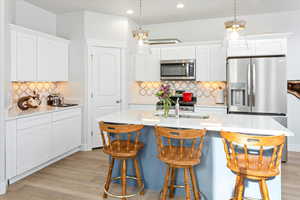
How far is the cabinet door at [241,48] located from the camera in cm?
422

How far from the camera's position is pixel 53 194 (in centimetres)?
275

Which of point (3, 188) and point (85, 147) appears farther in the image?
point (85, 147)

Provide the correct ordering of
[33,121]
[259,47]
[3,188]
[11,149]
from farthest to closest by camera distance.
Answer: [259,47] → [33,121] → [11,149] → [3,188]

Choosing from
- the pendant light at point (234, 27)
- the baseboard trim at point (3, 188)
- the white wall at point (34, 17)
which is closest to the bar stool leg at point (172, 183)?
the pendant light at point (234, 27)

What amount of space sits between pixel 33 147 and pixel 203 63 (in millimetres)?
3538

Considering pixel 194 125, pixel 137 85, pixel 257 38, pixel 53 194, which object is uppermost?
pixel 257 38

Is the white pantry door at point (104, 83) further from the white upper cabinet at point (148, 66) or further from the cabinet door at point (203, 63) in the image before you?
the cabinet door at point (203, 63)

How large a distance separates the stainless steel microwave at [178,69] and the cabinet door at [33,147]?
8.57 feet

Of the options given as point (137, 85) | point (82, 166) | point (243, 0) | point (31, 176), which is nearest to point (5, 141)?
point (31, 176)

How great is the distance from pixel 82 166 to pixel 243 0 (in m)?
3.95

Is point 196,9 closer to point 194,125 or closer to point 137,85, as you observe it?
point 137,85

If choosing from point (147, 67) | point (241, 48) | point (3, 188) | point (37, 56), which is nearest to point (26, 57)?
point (37, 56)

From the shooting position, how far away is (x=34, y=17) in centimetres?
426

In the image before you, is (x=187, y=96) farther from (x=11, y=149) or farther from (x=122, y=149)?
(x=11, y=149)
